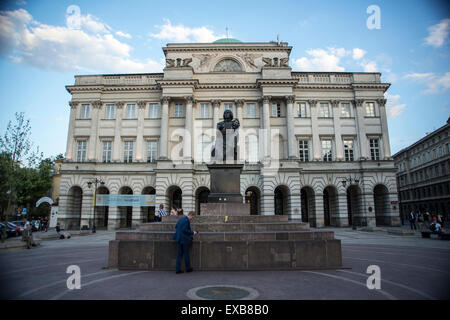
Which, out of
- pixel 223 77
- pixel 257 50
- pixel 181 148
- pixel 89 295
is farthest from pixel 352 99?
pixel 89 295

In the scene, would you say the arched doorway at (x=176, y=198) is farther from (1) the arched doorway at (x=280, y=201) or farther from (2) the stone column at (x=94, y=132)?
(1) the arched doorway at (x=280, y=201)

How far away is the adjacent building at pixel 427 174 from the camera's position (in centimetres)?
4847

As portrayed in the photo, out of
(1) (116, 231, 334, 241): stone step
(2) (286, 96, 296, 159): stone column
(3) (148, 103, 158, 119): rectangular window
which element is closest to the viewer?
(1) (116, 231, 334, 241): stone step

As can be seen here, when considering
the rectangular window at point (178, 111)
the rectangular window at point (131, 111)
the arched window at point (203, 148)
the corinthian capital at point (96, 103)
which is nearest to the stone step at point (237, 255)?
the arched window at point (203, 148)

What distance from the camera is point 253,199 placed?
35.9 meters

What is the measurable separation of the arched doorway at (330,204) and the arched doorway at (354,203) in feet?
9.14

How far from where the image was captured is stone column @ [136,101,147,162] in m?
34.2

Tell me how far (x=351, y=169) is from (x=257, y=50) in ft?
67.3

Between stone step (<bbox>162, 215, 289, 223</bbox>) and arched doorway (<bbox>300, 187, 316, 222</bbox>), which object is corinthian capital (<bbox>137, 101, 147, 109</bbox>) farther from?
stone step (<bbox>162, 215, 289, 223</bbox>)

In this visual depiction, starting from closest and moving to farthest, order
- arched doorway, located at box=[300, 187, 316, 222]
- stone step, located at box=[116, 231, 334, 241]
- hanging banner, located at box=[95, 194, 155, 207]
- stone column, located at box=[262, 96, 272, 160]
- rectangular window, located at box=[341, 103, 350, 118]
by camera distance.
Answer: stone step, located at box=[116, 231, 334, 241]
hanging banner, located at box=[95, 194, 155, 207]
stone column, located at box=[262, 96, 272, 160]
arched doorway, located at box=[300, 187, 316, 222]
rectangular window, located at box=[341, 103, 350, 118]

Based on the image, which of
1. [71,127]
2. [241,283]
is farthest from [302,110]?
[241,283]

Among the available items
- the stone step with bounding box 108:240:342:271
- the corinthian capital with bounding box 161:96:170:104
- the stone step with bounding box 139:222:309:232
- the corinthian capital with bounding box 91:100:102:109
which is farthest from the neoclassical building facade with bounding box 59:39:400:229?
the stone step with bounding box 108:240:342:271

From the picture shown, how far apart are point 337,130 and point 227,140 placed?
88.6ft

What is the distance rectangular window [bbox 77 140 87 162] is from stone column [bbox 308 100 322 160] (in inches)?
1209
